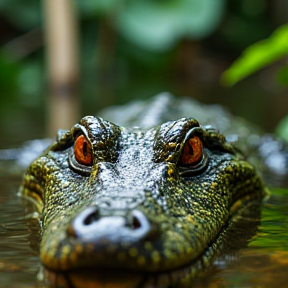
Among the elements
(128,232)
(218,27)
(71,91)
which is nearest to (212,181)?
(128,232)

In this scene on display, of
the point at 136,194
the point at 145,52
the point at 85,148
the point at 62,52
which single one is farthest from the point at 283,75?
the point at 145,52

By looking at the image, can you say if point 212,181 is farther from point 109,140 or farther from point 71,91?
point 71,91

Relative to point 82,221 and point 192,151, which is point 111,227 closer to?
point 82,221

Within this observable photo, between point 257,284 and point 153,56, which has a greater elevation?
point 153,56

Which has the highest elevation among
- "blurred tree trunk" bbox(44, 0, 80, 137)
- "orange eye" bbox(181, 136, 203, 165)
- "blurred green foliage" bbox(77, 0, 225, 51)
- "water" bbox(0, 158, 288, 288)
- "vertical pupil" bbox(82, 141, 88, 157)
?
"blurred green foliage" bbox(77, 0, 225, 51)

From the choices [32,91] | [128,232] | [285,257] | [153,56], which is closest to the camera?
[128,232]

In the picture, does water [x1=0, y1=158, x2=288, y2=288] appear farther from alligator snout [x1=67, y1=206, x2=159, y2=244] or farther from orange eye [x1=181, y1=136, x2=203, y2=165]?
orange eye [x1=181, y1=136, x2=203, y2=165]

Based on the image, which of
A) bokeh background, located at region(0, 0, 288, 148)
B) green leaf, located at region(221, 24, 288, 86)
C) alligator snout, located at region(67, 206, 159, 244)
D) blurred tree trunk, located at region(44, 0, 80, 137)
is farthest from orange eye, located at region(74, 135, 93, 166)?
blurred tree trunk, located at region(44, 0, 80, 137)
